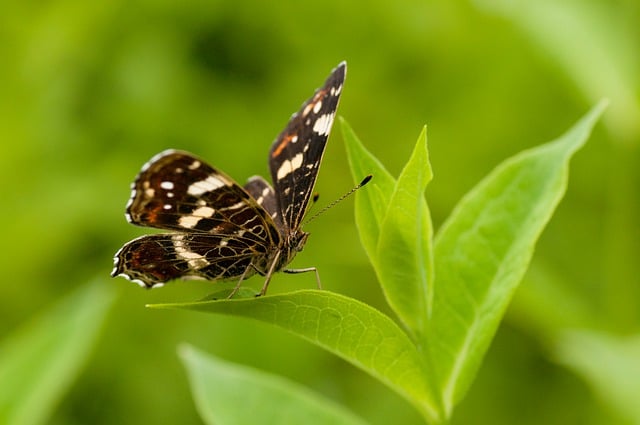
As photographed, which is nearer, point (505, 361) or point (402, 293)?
Answer: point (402, 293)

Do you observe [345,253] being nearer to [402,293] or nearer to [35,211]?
[35,211]

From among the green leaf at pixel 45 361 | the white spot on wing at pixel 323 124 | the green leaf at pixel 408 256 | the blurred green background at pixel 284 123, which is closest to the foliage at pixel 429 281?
the green leaf at pixel 408 256

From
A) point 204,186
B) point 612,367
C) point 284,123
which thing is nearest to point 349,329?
point 204,186

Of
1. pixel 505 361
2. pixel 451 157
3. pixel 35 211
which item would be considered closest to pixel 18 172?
pixel 35 211

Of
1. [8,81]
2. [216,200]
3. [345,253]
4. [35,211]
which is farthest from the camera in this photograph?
[8,81]

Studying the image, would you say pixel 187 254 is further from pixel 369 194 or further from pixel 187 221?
pixel 369 194

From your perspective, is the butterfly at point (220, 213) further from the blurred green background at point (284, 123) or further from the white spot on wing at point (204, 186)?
the blurred green background at point (284, 123)

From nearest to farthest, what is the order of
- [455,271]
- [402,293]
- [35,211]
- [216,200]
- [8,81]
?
1. [402,293]
2. [455,271]
3. [216,200]
4. [35,211]
5. [8,81]

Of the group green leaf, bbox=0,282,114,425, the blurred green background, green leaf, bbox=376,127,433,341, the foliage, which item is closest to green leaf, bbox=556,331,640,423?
the blurred green background
